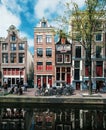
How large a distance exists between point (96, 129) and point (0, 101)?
1749 centimetres

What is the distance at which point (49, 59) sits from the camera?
53500mm

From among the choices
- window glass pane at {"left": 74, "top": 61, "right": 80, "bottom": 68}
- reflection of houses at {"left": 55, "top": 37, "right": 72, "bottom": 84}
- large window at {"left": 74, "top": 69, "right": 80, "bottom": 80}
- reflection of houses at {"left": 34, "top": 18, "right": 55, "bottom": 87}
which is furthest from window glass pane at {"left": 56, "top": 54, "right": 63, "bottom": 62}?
large window at {"left": 74, "top": 69, "right": 80, "bottom": 80}

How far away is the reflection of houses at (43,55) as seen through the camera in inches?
2099

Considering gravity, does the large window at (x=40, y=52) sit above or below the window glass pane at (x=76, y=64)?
above

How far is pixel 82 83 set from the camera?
166 ft

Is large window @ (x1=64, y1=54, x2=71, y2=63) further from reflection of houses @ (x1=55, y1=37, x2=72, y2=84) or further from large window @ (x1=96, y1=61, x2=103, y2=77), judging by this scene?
large window @ (x1=96, y1=61, x2=103, y2=77)

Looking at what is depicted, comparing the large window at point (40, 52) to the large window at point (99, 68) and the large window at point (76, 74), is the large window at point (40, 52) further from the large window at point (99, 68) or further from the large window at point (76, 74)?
the large window at point (99, 68)

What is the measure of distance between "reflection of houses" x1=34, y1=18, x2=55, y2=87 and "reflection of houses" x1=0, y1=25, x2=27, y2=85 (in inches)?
99.5

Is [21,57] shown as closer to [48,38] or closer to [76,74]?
[48,38]

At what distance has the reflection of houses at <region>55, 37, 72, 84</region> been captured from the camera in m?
51.7

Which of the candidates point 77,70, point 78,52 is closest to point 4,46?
point 78,52

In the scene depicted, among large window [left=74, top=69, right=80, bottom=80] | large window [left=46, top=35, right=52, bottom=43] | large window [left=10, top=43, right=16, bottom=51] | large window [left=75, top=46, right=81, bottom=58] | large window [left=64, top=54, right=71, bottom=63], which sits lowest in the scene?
large window [left=74, top=69, right=80, bottom=80]

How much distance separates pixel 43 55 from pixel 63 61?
4.24 m

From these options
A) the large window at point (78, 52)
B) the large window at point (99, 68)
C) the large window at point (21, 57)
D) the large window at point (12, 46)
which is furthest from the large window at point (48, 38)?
the large window at point (99, 68)
